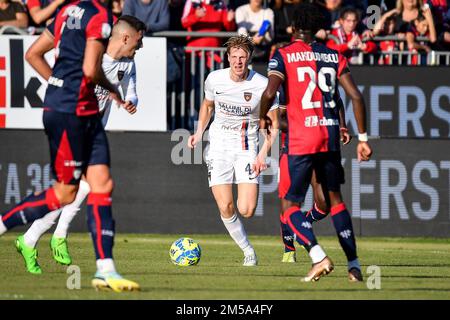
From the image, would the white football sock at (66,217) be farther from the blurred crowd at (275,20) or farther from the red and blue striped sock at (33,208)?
the blurred crowd at (275,20)

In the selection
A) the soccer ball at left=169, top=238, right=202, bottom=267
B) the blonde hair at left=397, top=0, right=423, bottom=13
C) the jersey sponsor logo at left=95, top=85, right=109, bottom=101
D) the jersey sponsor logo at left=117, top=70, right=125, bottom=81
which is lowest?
the soccer ball at left=169, top=238, right=202, bottom=267

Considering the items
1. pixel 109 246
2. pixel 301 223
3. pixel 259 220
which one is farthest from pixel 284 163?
pixel 259 220

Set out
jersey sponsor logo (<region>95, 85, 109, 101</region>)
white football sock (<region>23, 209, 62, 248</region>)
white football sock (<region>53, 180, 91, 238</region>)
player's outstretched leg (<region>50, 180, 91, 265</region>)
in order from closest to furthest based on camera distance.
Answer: white football sock (<region>23, 209, 62, 248</region>) < player's outstretched leg (<region>50, 180, 91, 265</region>) < white football sock (<region>53, 180, 91, 238</region>) < jersey sponsor logo (<region>95, 85, 109, 101</region>)

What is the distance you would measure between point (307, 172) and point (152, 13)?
27.0 feet

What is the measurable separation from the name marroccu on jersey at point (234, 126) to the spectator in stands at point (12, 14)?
5455 mm

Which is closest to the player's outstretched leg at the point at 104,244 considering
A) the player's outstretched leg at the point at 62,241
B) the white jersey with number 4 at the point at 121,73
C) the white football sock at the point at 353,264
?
the white football sock at the point at 353,264

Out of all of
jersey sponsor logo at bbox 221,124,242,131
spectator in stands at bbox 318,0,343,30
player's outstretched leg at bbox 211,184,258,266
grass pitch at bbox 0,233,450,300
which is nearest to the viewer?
grass pitch at bbox 0,233,450,300

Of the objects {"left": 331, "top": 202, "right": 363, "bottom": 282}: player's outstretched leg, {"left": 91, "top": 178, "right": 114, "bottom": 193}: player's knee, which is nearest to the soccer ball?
{"left": 331, "top": 202, "right": 363, "bottom": 282}: player's outstretched leg

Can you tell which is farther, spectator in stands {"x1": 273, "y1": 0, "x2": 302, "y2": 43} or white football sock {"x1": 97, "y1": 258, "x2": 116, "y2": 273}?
spectator in stands {"x1": 273, "y1": 0, "x2": 302, "y2": 43}

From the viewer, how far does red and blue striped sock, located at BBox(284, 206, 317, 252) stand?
422 inches

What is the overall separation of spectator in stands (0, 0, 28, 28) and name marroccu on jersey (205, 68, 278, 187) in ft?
17.9

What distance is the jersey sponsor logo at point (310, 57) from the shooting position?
10750 mm

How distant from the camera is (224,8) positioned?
18.7 metres

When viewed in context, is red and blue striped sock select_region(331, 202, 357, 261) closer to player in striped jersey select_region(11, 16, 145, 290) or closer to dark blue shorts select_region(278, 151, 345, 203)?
dark blue shorts select_region(278, 151, 345, 203)
